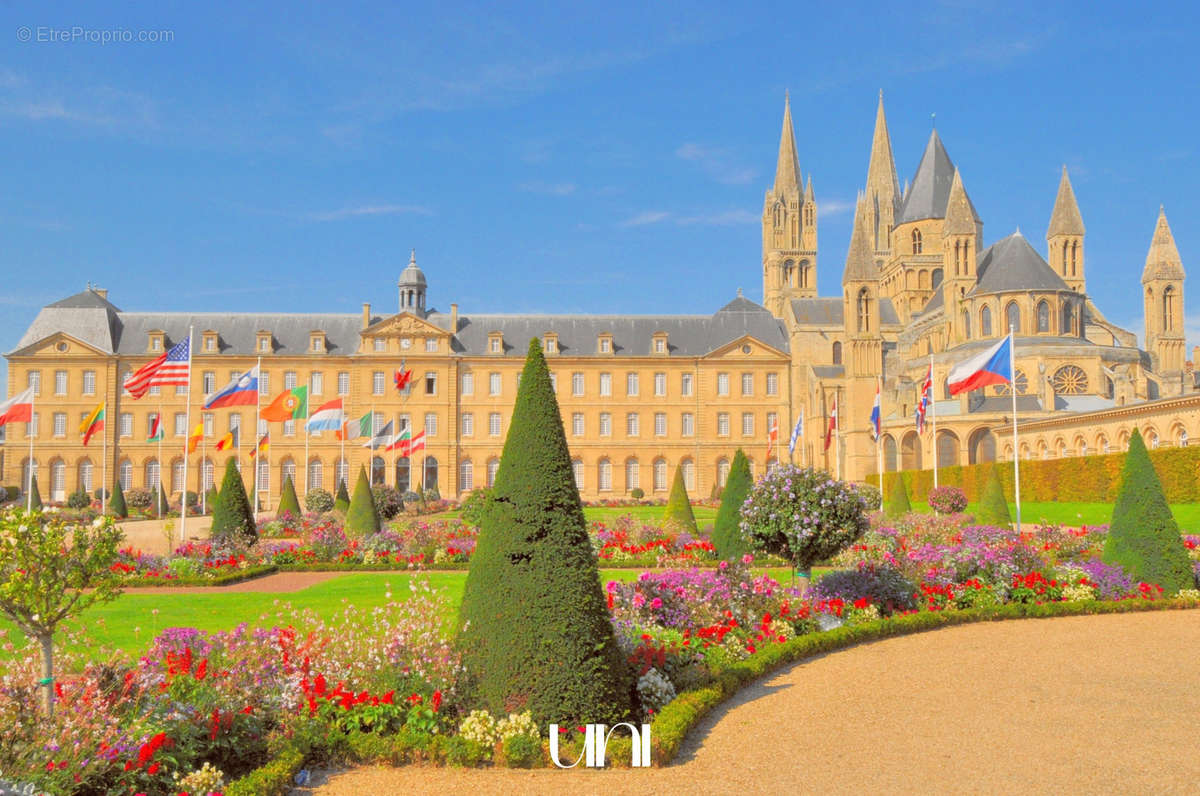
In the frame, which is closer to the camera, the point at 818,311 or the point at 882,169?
the point at 818,311

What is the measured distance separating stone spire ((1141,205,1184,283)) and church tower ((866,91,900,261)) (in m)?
15.5

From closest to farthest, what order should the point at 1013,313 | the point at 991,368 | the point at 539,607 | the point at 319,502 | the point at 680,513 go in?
the point at 539,607
the point at 991,368
the point at 680,513
the point at 319,502
the point at 1013,313

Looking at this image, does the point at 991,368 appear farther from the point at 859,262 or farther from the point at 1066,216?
the point at 1066,216

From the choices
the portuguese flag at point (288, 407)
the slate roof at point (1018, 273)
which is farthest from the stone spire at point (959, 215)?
the portuguese flag at point (288, 407)

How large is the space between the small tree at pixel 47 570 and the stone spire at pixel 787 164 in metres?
58.9

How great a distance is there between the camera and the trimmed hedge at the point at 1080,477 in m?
24.3

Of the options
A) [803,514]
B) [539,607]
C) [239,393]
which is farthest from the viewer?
[239,393]

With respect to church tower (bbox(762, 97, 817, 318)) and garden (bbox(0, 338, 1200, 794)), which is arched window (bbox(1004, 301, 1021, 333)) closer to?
church tower (bbox(762, 97, 817, 318))

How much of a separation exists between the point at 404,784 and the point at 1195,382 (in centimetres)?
5527

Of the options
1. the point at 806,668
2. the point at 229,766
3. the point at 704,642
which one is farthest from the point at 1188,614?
the point at 229,766

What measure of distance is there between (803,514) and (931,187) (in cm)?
5608

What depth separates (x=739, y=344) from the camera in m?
50.5

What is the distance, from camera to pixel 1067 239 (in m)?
53.4

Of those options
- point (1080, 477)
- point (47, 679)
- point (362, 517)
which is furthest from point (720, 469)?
point (47, 679)
